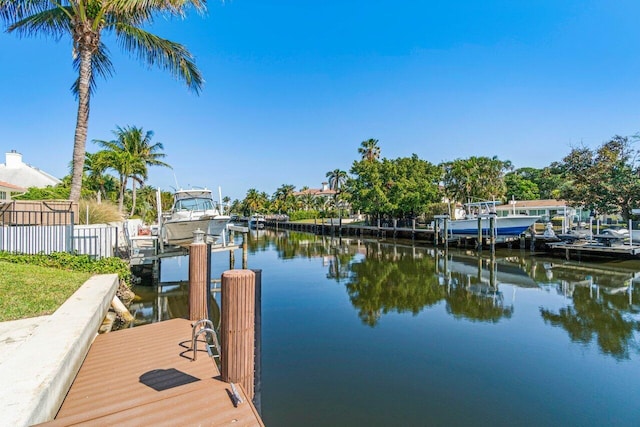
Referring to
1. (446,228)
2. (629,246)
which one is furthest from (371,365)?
(446,228)

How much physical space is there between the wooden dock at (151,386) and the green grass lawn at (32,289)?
1325mm

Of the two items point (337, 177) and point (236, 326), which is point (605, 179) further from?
point (337, 177)

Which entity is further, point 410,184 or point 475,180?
point 475,180

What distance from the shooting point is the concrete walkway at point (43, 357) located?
311 cm

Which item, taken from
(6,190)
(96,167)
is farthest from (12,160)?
(6,190)

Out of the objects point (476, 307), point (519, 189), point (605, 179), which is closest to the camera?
point (476, 307)

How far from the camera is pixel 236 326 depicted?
368 centimetres

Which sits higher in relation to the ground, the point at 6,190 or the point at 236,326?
the point at 6,190

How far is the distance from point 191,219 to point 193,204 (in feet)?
7.37

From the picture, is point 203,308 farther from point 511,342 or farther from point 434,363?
point 511,342

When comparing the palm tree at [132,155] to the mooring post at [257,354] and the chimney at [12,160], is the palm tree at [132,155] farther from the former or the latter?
the mooring post at [257,354]

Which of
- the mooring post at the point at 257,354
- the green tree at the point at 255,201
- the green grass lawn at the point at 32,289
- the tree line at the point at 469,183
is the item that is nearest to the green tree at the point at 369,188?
the tree line at the point at 469,183

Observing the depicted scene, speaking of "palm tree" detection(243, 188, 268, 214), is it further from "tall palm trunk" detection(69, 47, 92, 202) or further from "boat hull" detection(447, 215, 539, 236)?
"tall palm trunk" detection(69, 47, 92, 202)

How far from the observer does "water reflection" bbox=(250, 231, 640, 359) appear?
32.5 feet
